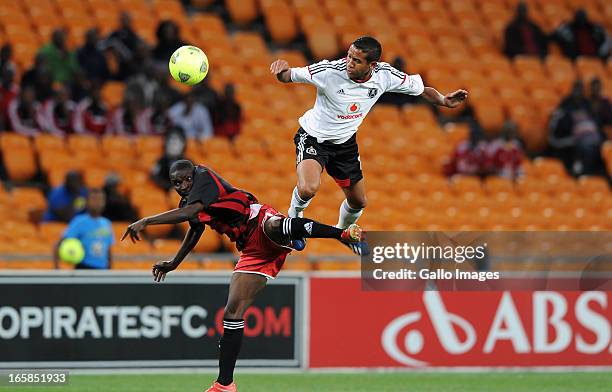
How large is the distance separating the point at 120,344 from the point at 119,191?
3667 millimetres

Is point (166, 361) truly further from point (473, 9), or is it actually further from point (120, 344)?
point (473, 9)

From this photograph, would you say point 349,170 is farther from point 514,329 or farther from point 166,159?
point 166,159

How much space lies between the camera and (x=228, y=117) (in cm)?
1742

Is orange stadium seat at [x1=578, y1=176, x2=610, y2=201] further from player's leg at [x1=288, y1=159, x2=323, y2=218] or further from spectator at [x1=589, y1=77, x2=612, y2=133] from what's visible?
player's leg at [x1=288, y1=159, x2=323, y2=218]

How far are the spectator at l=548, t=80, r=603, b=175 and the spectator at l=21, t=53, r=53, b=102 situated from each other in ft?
25.9

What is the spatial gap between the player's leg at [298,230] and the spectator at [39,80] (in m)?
7.24

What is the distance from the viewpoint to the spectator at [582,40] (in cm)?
2188

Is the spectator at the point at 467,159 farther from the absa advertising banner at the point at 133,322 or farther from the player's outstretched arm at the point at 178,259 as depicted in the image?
the player's outstretched arm at the point at 178,259

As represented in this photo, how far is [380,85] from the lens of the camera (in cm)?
1061

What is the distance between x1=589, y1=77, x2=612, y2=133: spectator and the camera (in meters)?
19.7

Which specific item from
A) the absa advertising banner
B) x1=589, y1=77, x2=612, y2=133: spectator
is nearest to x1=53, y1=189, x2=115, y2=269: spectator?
the absa advertising banner

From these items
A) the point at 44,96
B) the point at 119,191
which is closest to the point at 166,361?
the point at 119,191

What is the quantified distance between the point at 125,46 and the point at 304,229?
872 cm

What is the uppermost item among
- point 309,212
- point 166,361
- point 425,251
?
point 309,212
